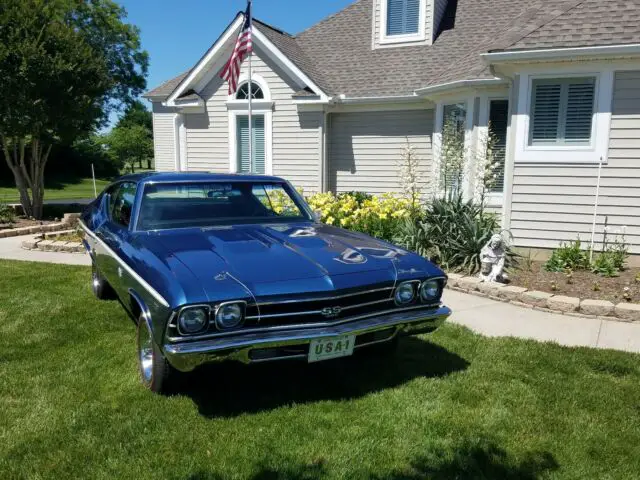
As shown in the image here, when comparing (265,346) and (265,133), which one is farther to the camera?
(265,133)

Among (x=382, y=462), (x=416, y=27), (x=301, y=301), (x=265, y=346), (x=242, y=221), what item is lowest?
(x=382, y=462)

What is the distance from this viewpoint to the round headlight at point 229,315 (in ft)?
10.1

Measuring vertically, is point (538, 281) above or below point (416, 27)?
below

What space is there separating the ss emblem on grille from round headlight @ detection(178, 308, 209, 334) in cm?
75

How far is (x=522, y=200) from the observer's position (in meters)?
8.33

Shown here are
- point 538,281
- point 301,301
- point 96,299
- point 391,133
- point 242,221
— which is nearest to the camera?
point 301,301

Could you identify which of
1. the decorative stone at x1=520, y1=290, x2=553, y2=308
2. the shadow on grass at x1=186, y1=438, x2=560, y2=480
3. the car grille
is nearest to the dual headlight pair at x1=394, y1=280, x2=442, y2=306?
the car grille

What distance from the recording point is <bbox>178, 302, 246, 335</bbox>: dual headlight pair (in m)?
3.06

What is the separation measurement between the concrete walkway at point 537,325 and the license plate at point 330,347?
7.85 feet

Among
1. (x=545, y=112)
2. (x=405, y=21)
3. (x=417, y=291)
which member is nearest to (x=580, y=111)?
(x=545, y=112)

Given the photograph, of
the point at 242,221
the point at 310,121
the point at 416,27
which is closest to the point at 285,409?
the point at 242,221

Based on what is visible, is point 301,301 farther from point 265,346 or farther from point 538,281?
point 538,281

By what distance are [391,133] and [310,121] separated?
199 centimetres

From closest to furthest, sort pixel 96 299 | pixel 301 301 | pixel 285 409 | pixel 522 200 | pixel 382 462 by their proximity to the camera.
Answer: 1. pixel 382 462
2. pixel 301 301
3. pixel 285 409
4. pixel 96 299
5. pixel 522 200
